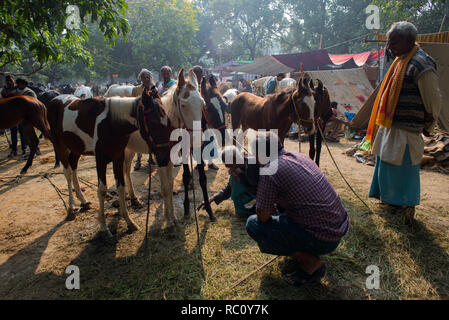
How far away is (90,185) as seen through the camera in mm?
5711

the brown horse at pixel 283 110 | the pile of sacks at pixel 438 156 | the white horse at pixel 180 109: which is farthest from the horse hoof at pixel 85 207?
the pile of sacks at pixel 438 156

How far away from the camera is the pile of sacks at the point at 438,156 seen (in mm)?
6234

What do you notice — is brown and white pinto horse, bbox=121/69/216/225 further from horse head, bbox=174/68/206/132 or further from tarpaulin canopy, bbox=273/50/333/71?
tarpaulin canopy, bbox=273/50/333/71

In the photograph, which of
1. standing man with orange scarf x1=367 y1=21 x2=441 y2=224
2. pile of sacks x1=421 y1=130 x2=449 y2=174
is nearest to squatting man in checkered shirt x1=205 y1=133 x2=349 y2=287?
standing man with orange scarf x1=367 y1=21 x2=441 y2=224

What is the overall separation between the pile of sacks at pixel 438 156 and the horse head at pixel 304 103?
397 cm

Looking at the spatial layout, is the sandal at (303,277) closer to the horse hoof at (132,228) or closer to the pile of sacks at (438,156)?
the horse hoof at (132,228)

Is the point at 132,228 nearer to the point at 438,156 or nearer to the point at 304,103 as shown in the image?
the point at 304,103

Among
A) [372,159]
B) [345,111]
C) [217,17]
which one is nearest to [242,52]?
[217,17]

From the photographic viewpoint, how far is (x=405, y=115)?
344cm

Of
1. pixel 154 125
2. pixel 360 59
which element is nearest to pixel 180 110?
pixel 154 125

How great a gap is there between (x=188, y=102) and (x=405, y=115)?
3072 millimetres

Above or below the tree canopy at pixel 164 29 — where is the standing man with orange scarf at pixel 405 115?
below

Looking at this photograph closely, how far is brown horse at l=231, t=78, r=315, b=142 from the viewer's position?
4.64 meters

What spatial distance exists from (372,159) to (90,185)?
7513 millimetres
